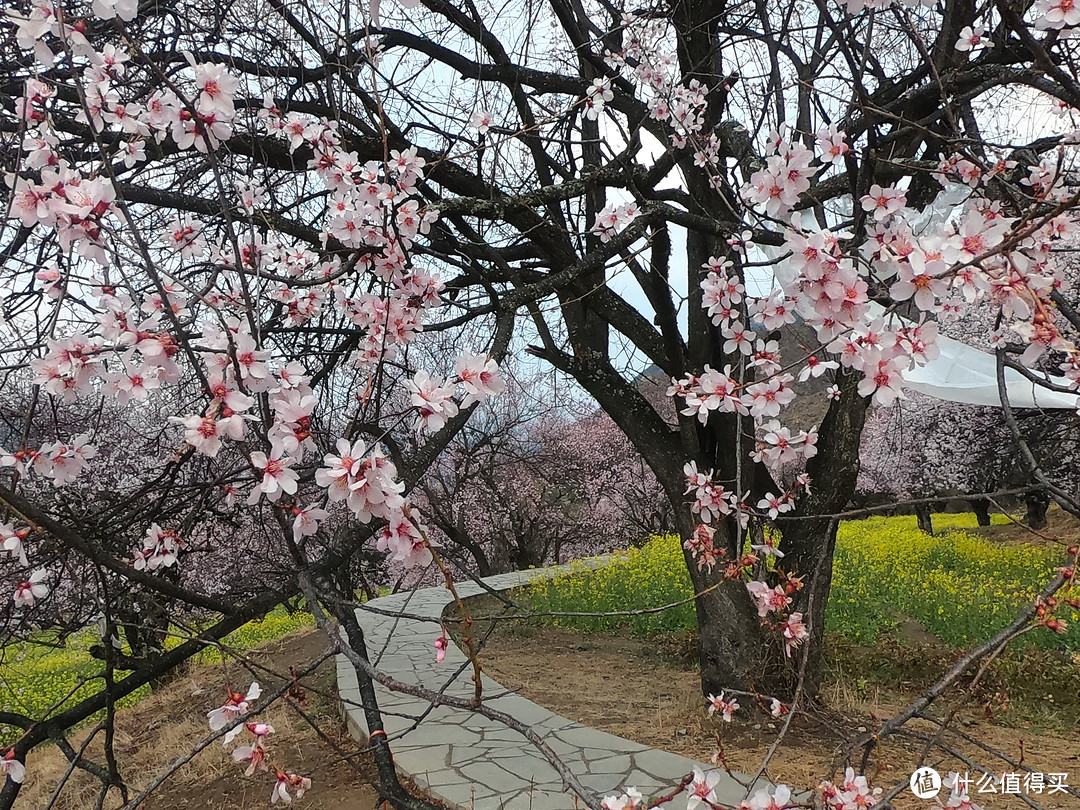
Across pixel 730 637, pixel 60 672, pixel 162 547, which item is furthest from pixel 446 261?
pixel 60 672

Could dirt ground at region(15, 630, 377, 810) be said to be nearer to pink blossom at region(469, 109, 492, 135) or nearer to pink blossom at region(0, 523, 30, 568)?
pink blossom at region(0, 523, 30, 568)

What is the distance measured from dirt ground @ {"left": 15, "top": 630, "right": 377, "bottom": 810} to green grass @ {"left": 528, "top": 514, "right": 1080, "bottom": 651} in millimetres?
2798

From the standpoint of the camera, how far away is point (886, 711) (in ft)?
14.4

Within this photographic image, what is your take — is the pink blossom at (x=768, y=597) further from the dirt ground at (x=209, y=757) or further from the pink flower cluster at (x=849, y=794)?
the dirt ground at (x=209, y=757)

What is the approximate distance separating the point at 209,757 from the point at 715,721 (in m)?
3.34

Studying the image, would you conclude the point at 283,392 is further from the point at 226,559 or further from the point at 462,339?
the point at 226,559

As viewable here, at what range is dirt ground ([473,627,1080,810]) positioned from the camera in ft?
11.5

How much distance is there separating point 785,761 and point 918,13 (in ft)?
12.7

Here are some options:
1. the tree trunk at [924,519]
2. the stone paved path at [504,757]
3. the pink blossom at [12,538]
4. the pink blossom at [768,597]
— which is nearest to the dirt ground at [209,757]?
the stone paved path at [504,757]

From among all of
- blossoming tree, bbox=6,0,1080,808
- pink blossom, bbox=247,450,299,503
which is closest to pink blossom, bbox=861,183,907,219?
blossoming tree, bbox=6,0,1080,808

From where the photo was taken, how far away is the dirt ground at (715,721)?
3.50 m

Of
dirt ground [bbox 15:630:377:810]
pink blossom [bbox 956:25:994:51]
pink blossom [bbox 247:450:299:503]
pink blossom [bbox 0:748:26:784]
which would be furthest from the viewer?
dirt ground [bbox 15:630:377:810]

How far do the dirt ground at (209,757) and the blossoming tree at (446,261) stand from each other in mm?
332

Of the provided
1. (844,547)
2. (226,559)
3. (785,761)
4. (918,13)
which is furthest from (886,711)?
(226,559)
